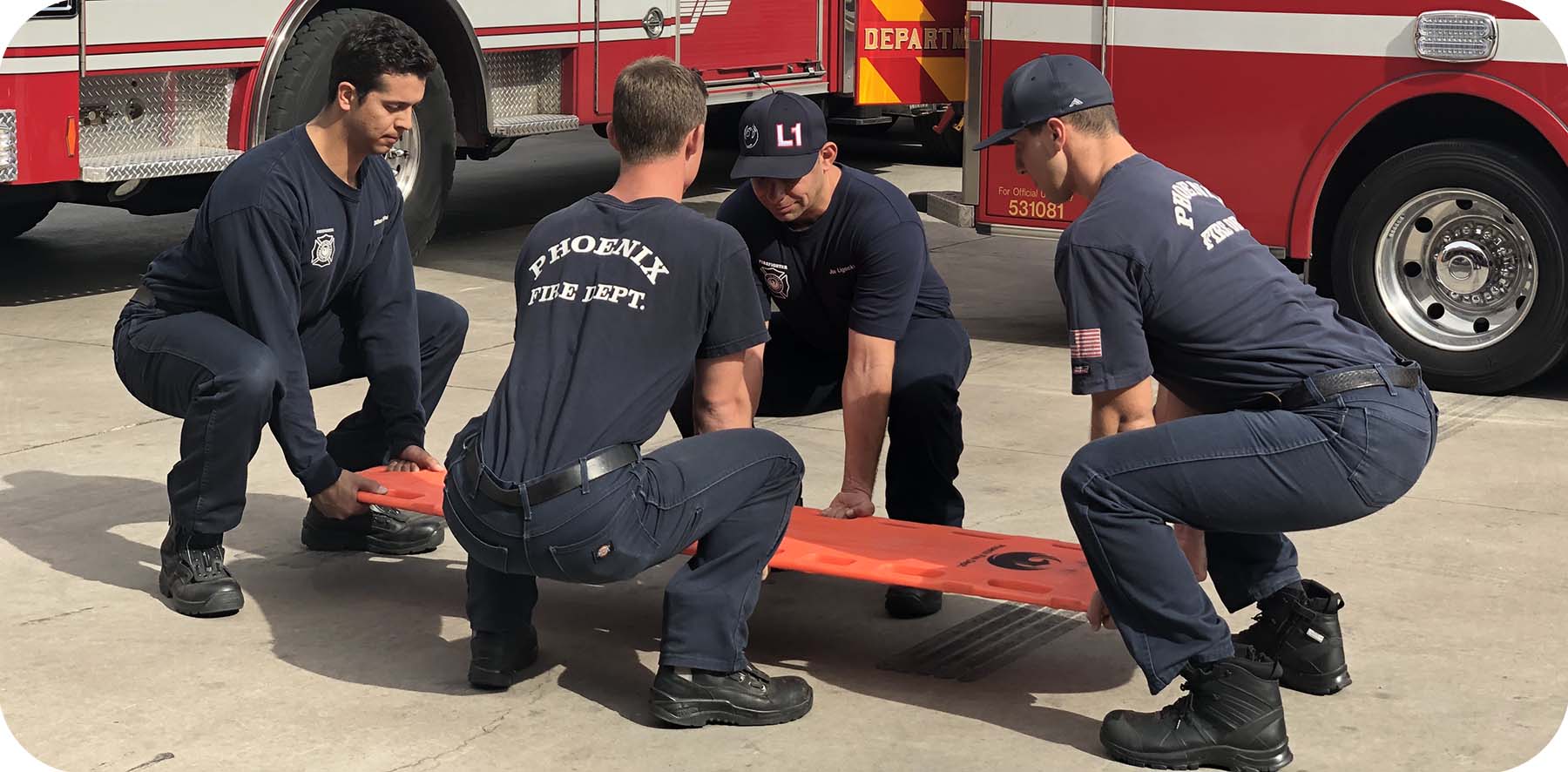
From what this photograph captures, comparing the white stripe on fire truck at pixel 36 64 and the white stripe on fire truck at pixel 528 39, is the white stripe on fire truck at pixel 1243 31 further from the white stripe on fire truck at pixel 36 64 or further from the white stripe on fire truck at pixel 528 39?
the white stripe on fire truck at pixel 36 64

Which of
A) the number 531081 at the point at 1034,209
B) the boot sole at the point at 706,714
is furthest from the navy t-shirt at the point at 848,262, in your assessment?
the number 531081 at the point at 1034,209

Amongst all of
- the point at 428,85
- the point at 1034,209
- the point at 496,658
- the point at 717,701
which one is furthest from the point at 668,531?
the point at 428,85

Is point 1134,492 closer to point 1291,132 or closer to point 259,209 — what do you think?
point 259,209

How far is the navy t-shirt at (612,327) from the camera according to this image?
3832 millimetres

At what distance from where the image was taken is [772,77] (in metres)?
11.0

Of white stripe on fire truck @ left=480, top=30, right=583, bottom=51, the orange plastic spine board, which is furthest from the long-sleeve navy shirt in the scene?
white stripe on fire truck @ left=480, top=30, right=583, bottom=51

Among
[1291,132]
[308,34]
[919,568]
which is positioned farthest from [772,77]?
[919,568]

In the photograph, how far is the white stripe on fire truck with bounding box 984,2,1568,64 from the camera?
263 inches

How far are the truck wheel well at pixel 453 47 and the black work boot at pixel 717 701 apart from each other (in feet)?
19.1

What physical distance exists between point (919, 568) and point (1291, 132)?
3648 mm

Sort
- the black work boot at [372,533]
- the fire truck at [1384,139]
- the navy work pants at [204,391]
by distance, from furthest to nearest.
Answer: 1. the fire truck at [1384,139]
2. the black work boot at [372,533]
3. the navy work pants at [204,391]

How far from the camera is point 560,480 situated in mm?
3783

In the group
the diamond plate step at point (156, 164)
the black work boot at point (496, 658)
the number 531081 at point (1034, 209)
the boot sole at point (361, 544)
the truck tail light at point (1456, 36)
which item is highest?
the truck tail light at point (1456, 36)

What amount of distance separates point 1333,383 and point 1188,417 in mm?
292
